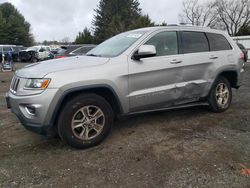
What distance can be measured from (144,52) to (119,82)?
59 cm

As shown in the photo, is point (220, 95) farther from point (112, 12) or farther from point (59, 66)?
point (112, 12)

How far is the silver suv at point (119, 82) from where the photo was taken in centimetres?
341

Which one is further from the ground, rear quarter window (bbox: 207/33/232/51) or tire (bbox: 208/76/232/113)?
rear quarter window (bbox: 207/33/232/51)

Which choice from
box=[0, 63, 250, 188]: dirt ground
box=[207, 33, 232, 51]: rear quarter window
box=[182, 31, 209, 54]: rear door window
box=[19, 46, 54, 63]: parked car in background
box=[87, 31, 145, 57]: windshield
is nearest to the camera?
box=[0, 63, 250, 188]: dirt ground

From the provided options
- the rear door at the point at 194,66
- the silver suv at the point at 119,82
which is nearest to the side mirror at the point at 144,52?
the silver suv at the point at 119,82

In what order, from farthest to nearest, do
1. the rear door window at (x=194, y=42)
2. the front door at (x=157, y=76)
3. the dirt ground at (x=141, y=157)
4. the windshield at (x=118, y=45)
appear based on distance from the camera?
the rear door window at (x=194, y=42), the windshield at (x=118, y=45), the front door at (x=157, y=76), the dirt ground at (x=141, y=157)

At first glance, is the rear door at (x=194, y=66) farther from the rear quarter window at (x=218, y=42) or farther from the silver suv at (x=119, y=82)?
the rear quarter window at (x=218, y=42)

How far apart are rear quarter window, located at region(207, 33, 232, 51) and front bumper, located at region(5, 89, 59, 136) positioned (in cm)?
334

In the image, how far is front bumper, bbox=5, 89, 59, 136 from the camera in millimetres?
3316

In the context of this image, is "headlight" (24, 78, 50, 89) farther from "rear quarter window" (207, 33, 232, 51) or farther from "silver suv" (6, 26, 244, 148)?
"rear quarter window" (207, 33, 232, 51)

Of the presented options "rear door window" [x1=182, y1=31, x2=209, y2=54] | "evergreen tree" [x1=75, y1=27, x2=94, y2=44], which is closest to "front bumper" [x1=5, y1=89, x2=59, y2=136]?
"rear door window" [x1=182, y1=31, x2=209, y2=54]

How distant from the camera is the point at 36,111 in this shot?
11.0 feet

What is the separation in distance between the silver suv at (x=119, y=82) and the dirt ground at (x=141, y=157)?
1.24ft

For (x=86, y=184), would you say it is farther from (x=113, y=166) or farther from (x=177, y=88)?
(x=177, y=88)
